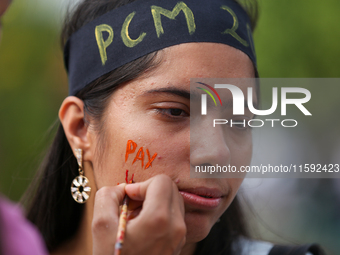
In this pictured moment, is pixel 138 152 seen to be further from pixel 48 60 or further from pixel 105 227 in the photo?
pixel 48 60

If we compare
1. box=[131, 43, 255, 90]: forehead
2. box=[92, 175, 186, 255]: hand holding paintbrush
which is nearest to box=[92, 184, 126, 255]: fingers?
box=[92, 175, 186, 255]: hand holding paintbrush

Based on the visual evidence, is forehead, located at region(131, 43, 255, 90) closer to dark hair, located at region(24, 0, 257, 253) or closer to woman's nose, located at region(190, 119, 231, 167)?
woman's nose, located at region(190, 119, 231, 167)

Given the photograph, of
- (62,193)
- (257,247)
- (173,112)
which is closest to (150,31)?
(173,112)

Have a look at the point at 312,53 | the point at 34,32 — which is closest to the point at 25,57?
the point at 34,32

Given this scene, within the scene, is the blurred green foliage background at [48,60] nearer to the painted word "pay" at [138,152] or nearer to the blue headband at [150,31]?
the blue headband at [150,31]

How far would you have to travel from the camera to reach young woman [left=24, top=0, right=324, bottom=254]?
1.38 metres

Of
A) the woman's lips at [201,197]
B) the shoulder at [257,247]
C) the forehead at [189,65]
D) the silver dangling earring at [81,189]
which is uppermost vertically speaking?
the forehead at [189,65]

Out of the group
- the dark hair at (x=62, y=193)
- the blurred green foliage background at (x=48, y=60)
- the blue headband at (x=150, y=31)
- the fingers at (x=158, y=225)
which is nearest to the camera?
the fingers at (x=158, y=225)

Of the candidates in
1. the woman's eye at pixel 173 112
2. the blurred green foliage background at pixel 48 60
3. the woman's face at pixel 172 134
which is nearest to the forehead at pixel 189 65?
the woman's face at pixel 172 134

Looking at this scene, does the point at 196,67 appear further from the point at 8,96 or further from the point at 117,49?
the point at 8,96

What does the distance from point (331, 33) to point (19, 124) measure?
6701mm

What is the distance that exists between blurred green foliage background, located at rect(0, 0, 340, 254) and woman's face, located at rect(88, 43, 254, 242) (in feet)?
9.18

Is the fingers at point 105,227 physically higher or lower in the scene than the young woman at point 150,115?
lower

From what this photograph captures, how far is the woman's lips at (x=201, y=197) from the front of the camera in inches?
62.9
